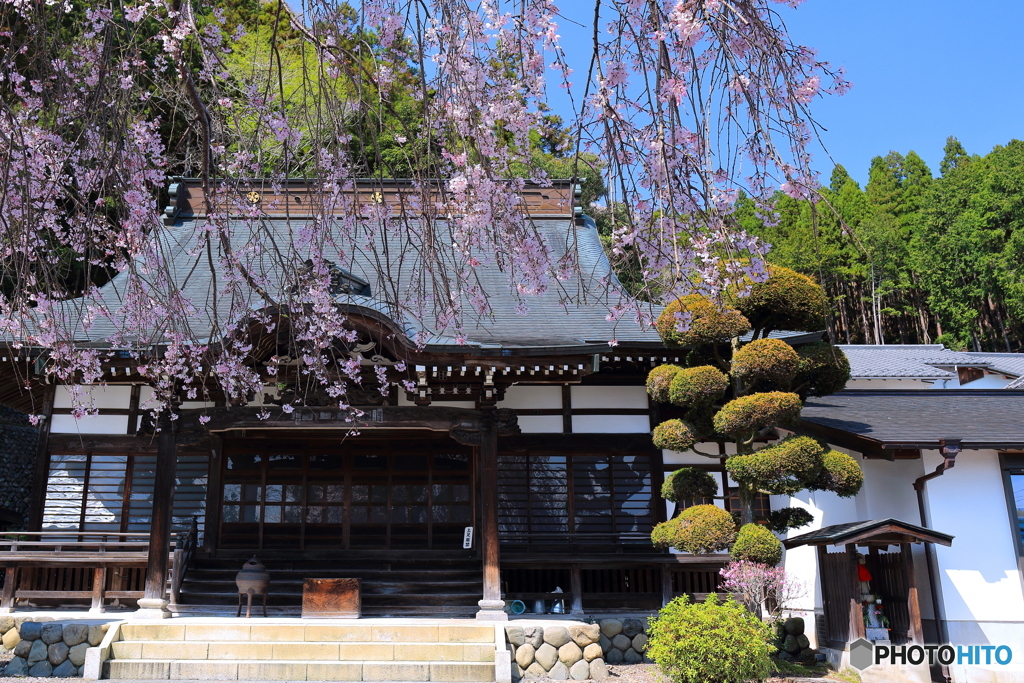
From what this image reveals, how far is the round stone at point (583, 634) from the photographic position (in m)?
8.31

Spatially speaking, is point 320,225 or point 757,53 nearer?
point 757,53

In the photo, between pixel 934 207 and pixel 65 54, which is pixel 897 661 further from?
pixel 934 207

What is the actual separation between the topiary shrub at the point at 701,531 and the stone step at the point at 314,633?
2184mm

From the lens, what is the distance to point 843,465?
8312 millimetres

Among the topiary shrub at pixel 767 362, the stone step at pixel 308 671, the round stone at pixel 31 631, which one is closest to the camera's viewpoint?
the stone step at pixel 308 671

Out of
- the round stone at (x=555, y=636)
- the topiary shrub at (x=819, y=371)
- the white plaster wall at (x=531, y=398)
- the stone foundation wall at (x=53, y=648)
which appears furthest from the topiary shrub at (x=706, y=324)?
the stone foundation wall at (x=53, y=648)

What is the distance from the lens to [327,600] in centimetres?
883

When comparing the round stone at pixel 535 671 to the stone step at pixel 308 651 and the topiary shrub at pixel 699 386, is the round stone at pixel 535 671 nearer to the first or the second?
the stone step at pixel 308 651

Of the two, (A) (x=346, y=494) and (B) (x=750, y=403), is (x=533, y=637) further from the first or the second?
(A) (x=346, y=494)

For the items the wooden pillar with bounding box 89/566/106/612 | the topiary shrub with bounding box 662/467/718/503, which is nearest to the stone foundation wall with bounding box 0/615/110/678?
the wooden pillar with bounding box 89/566/106/612

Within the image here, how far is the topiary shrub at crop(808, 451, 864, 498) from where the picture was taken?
828 centimetres

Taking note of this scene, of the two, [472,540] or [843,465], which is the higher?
[843,465]

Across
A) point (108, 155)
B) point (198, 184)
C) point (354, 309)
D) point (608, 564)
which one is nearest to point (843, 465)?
point (608, 564)

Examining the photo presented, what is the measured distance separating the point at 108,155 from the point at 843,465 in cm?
734
